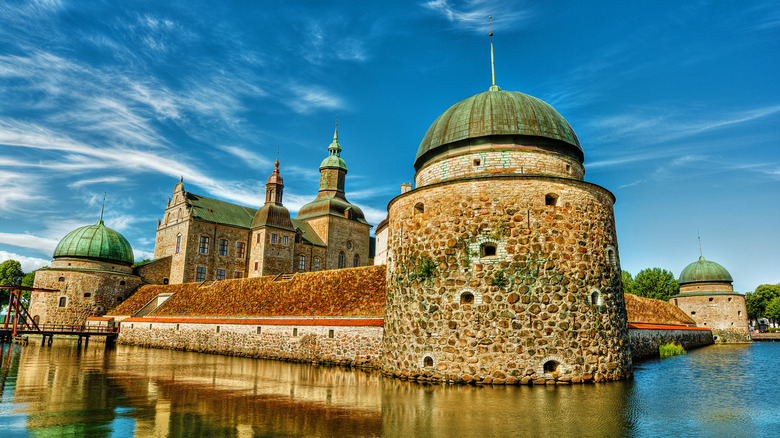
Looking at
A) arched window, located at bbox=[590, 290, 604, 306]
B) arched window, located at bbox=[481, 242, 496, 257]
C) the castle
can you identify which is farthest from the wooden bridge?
arched window, located at bbox=[590, 290, 604, 306]

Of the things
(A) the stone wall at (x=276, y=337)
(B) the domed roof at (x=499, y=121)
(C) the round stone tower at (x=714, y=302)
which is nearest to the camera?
(B) the domed roof at (x=499, y=121)

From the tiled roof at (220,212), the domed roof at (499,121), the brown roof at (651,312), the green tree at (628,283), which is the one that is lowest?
the brown roof at (651,312)

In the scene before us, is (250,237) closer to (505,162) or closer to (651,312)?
(505,162)

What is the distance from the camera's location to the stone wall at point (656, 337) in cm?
2411

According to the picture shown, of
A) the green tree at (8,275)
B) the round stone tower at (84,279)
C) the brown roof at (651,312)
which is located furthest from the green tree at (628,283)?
the green tree at (8,275)

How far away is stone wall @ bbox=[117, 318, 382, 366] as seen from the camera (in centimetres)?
1842

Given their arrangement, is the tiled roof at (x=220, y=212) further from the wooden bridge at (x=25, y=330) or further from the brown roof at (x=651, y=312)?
the brown roof at (x=651, y=312)

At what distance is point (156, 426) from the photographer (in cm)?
819

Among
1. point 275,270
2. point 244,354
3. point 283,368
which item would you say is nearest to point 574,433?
point 283,368

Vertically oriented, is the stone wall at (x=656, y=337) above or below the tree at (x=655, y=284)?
below

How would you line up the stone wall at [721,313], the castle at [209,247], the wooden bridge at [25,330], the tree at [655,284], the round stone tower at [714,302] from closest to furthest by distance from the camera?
the wooden bridge at [25,330] → the castle at [209,247] → the stone wall at [721,313] → the round stone tower at [714,302] → the tree at [655,284]

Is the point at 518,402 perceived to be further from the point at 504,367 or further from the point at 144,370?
the point at 144,370

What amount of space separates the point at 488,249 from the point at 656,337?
2043 cm

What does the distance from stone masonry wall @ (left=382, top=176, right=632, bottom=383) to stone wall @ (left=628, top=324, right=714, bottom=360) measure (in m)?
5.14
